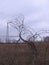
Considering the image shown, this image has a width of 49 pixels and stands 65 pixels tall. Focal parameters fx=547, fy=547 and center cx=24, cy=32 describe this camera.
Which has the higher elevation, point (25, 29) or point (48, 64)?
point (25, 29)

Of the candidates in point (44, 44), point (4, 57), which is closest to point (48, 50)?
point (44, 44)

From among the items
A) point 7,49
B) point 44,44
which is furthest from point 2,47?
point 44,44

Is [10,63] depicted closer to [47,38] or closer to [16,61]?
[16,61]

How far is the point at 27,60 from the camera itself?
34625 millimetres

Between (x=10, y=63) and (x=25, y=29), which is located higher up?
(x=25, y=29)

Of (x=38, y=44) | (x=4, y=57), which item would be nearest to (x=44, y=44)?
(x=38, y=44)

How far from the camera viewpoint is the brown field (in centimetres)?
3431

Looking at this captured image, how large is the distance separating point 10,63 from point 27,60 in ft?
3.98

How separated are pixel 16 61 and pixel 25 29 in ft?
7.35

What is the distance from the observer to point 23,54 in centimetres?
3472

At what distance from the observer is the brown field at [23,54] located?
34312mm

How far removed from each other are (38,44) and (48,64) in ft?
4.58

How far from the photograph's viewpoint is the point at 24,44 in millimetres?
34438

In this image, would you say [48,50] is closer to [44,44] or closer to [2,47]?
[44,44]
